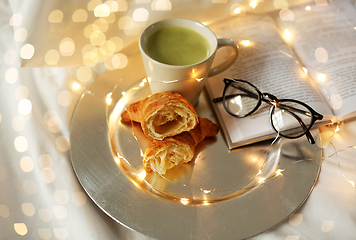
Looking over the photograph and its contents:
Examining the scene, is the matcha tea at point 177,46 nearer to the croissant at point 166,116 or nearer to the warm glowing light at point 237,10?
the croissant at point 166,116

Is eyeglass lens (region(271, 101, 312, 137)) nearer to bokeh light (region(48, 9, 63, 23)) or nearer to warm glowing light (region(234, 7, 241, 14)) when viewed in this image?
warm glowing light (region(234, 7, 241, 14))

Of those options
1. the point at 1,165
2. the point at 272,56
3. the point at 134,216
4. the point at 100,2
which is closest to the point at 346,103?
the point at 272,56

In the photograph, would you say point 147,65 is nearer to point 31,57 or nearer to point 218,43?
point 218,43

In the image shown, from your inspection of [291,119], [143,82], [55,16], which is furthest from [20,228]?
[291,119]

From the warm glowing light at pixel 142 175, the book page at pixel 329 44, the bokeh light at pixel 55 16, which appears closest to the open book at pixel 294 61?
the book page at pixel 329 44

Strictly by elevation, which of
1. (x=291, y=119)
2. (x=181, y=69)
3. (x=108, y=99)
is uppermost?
(x=181, y=69)

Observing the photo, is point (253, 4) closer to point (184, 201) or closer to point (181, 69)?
point (181, 69)
